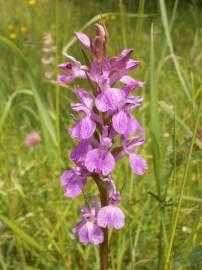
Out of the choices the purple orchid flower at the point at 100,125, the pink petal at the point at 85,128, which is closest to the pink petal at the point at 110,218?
the purple orchid flower at the point at 100,125

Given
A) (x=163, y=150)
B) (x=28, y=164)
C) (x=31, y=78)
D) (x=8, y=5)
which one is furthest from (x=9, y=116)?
(x=8, y=5)

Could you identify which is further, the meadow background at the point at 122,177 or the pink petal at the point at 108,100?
the meadow background at the point at 122,177

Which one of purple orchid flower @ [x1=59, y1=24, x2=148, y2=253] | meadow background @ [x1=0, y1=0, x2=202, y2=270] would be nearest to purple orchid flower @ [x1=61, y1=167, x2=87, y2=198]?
purple orchid flower @ [x1=59, y1=24, x2=148, y2=253]

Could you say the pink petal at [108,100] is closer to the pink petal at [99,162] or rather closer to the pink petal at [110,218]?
the pink petal at [99,162]

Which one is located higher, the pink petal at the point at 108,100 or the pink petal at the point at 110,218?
the pink petal at the point at 108,100

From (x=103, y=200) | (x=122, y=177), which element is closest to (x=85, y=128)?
(x=103, y=200)

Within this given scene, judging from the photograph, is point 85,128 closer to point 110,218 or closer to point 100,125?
point 100,125

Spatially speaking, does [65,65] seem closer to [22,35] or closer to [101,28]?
[101,28]

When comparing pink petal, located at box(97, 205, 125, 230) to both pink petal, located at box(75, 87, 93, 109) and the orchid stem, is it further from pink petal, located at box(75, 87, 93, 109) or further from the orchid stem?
pink petal, located at box(75, 87, 93, 109)
